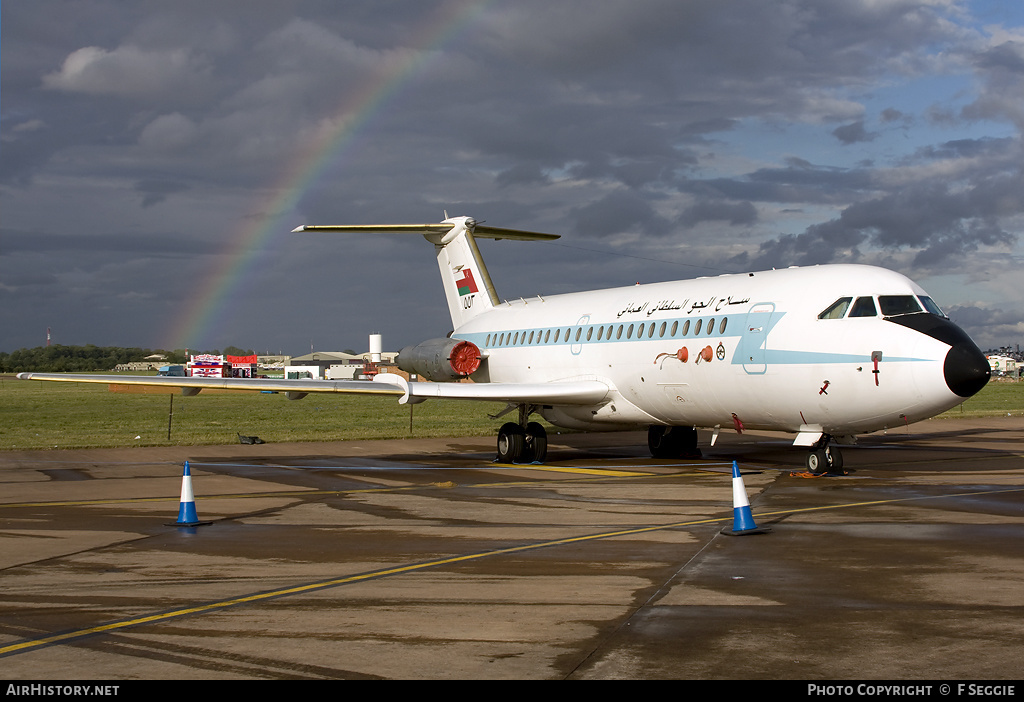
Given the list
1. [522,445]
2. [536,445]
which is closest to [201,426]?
[522,445]

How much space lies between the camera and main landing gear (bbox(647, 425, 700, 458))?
2395 centimetres

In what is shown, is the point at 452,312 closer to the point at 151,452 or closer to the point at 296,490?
the point at 151,452

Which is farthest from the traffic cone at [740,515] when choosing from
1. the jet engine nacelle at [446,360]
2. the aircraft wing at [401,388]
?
the jet engine nacelle at [446,360]

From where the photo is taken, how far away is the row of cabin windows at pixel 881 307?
16812mm

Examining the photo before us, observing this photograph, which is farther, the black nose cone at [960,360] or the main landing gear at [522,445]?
the main landing gear at [522,445]

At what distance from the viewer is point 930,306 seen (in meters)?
17.2

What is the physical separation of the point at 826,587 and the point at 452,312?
22.8m

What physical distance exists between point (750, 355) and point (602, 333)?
197 inches

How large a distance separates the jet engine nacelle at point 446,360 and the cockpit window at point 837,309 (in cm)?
1165

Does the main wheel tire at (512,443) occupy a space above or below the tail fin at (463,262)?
below

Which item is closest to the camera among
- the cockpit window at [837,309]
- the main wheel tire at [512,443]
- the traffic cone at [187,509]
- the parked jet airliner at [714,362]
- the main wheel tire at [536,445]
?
the traffic cone at [187,509]

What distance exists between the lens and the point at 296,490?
17.5 meters

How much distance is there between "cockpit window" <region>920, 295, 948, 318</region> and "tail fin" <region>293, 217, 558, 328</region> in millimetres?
14165

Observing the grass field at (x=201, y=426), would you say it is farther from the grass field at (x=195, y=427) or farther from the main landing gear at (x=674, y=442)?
the main landing gear at (x=674, y=442)
